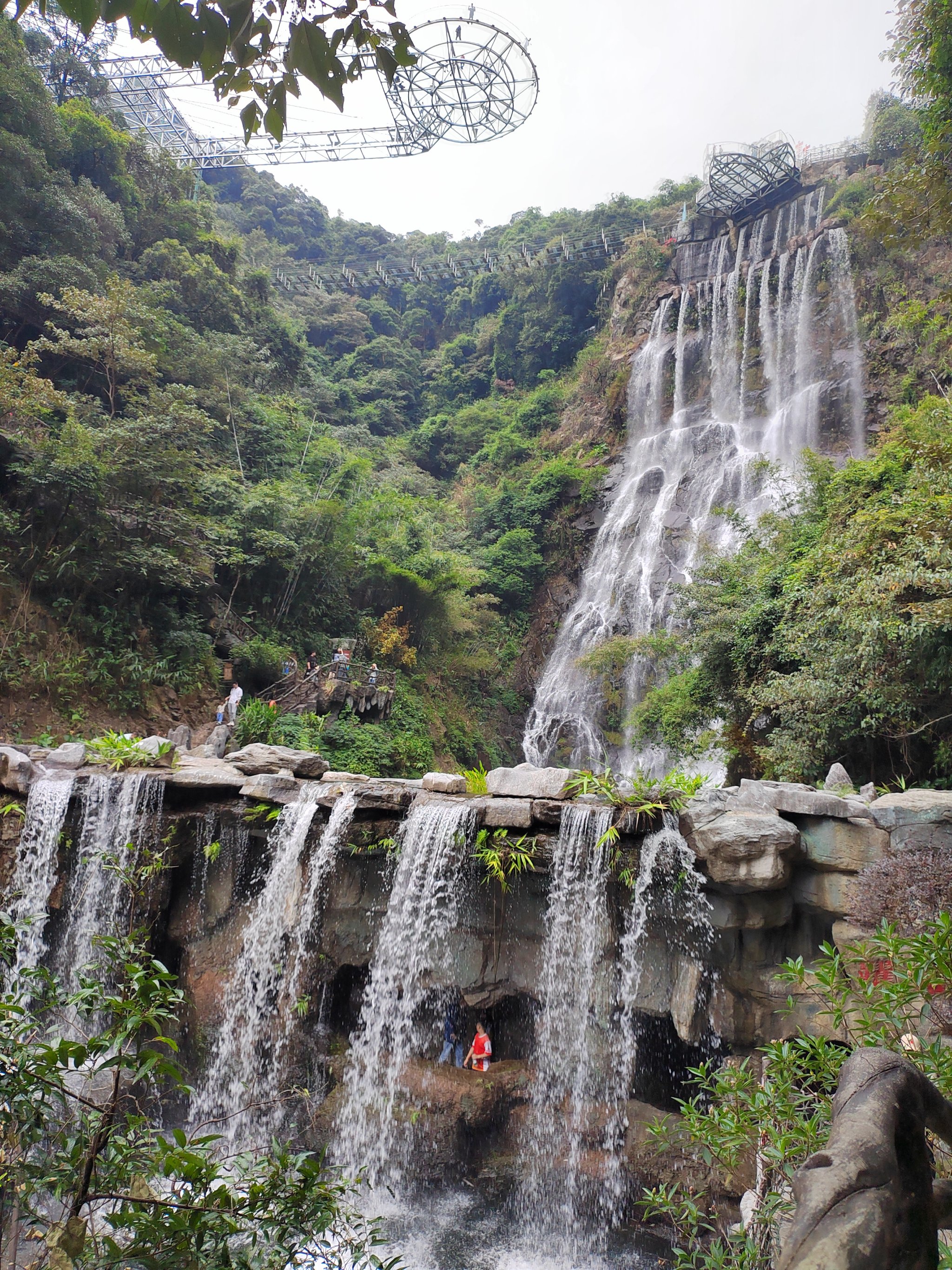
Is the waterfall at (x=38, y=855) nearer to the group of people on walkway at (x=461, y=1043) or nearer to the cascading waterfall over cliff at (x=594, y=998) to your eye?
the group of people on walkway at (x=461, y=1043)

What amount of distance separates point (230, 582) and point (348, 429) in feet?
37.2

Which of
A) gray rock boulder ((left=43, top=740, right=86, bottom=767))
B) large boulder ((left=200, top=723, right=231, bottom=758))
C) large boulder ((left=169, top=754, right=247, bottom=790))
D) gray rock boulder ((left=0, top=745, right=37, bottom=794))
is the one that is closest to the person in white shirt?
large boulder ((left=200, top=723, right=231, bottom=758))

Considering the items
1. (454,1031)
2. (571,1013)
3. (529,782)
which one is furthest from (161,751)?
(571,1013)

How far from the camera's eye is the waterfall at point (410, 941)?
22.0 ft

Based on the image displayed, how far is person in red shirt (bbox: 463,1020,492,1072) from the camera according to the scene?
654 cm

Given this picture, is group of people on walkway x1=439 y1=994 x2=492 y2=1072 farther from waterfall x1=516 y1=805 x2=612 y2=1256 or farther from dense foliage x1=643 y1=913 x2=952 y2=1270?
dense foliage x1=643 y1=913 x2=952 y2=1270

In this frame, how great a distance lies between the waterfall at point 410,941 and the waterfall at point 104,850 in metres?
2.87

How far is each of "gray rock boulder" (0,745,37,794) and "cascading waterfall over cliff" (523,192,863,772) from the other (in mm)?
11431

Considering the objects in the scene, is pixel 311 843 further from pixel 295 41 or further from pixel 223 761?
pixel 295 41

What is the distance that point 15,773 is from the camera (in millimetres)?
7582

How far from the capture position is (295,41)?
1.96 metres

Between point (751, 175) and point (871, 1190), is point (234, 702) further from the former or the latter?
point (751, 175)

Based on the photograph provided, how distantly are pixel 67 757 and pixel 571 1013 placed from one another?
6299 mm

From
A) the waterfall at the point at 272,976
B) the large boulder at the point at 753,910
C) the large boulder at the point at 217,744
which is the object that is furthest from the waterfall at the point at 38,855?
the large boulder at the point at 753,910
